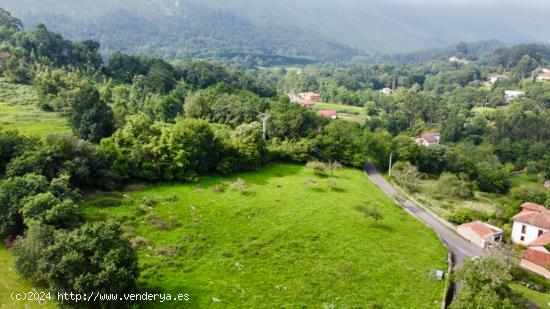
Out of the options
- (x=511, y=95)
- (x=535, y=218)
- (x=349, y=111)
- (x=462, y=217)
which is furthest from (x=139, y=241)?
(x=511, y=95)

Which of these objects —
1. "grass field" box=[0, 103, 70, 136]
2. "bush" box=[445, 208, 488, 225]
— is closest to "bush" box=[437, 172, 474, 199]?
"bush" box=[445, 208, 488, 225]

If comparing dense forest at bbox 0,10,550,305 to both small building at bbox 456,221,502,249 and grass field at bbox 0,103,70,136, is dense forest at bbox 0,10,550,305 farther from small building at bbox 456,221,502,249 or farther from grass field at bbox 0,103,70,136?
small building at bbox 456,221,502,249

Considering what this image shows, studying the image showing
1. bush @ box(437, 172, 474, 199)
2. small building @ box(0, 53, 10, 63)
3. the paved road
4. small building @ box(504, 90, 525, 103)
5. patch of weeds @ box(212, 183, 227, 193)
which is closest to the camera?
the paved road

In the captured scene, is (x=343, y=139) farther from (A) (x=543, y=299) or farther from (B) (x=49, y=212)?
(B) (x=49, y=212)

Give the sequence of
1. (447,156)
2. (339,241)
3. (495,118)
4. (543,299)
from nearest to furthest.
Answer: (543,299), (339,241), (447,156), (495,118)

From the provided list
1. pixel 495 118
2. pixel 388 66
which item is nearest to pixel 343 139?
pixel 495 118

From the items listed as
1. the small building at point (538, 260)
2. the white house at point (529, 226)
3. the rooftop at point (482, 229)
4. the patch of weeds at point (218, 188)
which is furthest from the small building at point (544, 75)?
the patch of weeds at point (218, 188)

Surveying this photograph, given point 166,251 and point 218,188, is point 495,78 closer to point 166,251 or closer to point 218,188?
point 218,188
